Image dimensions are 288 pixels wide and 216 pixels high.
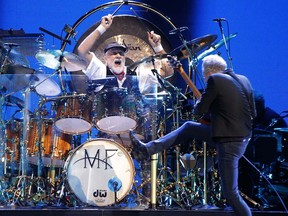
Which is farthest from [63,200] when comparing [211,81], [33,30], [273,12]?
[273,12]

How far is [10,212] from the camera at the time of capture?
211 inches

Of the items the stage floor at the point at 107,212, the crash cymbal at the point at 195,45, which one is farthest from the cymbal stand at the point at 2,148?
the crash cymbal at the point at 195,45

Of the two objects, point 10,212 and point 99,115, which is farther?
point 99,115

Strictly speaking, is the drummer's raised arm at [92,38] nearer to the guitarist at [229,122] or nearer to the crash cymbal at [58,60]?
the crash cymbal at [58,60]

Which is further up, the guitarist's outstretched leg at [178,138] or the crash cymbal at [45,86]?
the crash cymbal at [45,86]

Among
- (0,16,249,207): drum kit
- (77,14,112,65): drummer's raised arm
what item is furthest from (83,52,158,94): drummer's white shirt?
(77,14,112,65): drummer's raised arm

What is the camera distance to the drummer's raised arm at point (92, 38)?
758 centimetres

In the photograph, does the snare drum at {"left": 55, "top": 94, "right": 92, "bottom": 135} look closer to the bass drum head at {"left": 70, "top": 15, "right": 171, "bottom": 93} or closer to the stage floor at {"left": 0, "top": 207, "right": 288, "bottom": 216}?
the stage floor at {"left": 0, "top": 207, "right": 288, "bottom": 216}

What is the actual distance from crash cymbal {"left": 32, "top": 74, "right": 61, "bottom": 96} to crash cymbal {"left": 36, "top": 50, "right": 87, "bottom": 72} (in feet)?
0.89

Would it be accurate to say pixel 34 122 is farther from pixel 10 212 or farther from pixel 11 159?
pixel 10 212

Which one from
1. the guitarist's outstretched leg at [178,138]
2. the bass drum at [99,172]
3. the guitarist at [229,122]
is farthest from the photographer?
the bass drum at [99,172]

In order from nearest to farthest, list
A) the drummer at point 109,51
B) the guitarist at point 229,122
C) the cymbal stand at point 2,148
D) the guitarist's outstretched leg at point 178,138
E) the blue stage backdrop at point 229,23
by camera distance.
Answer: the guitarist at point 229,122, the guitarist's outstretched leg at point 178,138, the cymbal stand at point 2,148, the drummer at point 109,51, the blue stage backdrop at point 229,23

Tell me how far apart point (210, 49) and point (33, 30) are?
2.99 m

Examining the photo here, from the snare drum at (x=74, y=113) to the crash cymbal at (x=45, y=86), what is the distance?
148 mm
